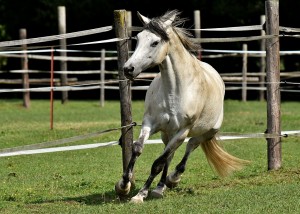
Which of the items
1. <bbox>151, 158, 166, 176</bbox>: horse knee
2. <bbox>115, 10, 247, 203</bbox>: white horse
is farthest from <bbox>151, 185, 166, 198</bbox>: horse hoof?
<bbox>151, 158, 166, 176</bbox>: horse knee

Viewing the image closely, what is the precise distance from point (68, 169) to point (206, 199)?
11.1 ft

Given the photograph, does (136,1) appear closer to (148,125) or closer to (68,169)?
(68,169)

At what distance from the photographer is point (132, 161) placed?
8.02 m

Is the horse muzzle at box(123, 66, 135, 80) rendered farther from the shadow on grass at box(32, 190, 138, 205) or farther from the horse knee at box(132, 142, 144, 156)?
the shadow on grass at box(32, 190, 138, 205)

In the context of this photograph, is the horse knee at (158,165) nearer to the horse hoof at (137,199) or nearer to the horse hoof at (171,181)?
the horse hoof at (137,199)

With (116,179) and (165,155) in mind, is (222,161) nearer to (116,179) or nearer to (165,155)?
(116,179)

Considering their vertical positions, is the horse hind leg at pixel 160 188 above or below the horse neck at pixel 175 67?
below

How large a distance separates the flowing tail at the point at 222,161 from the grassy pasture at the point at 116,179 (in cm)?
15

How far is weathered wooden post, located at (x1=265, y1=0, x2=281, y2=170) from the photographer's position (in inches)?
393

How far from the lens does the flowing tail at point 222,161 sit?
9531 millimetres

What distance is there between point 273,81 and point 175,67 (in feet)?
7.36

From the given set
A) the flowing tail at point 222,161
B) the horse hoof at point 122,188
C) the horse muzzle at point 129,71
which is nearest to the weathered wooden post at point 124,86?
the horse hoof at point 122,188

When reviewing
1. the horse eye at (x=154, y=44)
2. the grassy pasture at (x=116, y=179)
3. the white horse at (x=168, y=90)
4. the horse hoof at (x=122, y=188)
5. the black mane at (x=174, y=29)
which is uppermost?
the black mane at (x=174, y=29)

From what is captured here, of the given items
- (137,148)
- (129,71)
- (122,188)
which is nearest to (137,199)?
(122,188)
